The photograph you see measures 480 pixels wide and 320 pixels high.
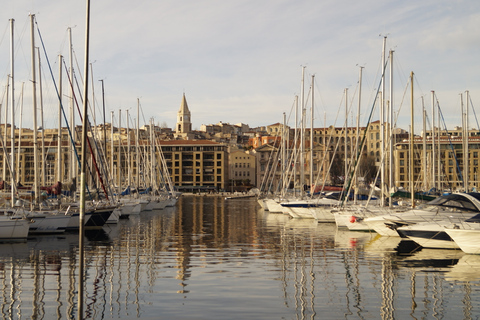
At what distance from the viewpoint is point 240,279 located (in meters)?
20.1

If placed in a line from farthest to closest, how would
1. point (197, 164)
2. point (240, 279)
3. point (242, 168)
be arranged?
point (242, 168)
point (197, 164)
point (240, 279)

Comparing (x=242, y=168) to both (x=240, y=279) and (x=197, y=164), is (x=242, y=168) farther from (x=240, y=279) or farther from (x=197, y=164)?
(x=240, y=279)

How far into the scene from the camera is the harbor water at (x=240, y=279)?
15.5 meters

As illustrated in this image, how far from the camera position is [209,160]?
16800 centimetres

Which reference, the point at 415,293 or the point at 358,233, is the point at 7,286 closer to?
the point at 415,293

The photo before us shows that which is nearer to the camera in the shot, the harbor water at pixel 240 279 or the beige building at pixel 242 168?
the harbor water at pixel 240 279

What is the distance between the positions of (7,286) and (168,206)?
Result: 203 feet

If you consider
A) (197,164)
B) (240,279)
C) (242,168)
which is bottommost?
(240,279)

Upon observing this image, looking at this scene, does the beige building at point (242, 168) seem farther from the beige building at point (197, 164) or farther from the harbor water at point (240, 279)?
the harbor water at point (240, 279)

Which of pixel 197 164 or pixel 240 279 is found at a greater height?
pixel 197 164

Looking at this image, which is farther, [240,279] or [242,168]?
[242,168]

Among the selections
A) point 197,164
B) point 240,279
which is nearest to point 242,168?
point 197,164

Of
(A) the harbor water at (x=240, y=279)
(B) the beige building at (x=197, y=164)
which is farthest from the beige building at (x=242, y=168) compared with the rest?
(A) the harbor water at (x=240, y=279)

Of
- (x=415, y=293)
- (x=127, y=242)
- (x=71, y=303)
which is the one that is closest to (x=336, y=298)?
(x=415, y=293)
